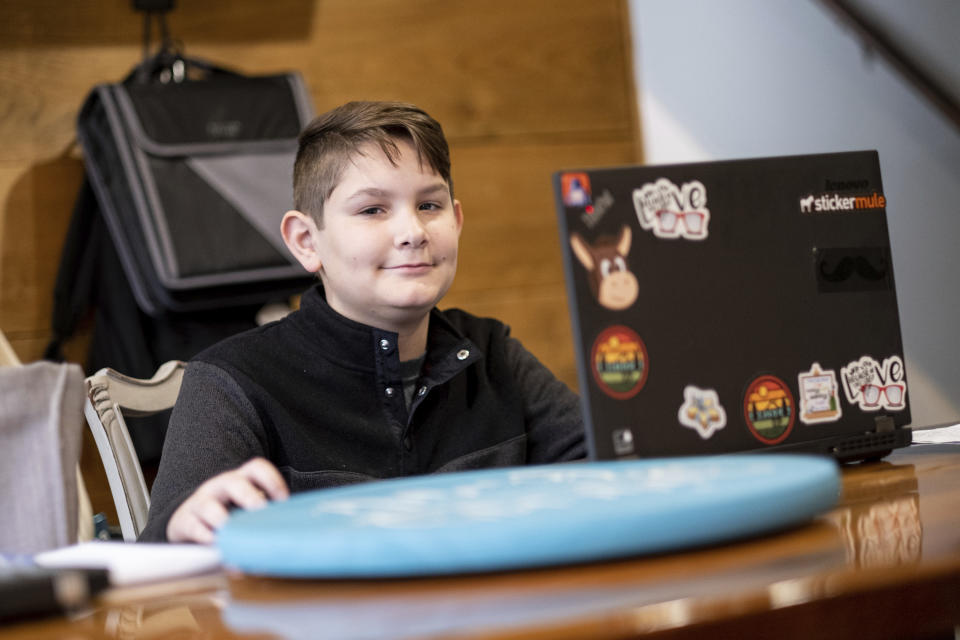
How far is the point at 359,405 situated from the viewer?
1194mm

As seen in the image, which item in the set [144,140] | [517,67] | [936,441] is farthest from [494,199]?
[936,441]

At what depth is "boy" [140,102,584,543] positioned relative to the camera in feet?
3.70

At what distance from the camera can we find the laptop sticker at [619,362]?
0.76 m

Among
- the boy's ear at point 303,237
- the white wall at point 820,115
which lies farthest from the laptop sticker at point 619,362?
the white wall at point 820,115

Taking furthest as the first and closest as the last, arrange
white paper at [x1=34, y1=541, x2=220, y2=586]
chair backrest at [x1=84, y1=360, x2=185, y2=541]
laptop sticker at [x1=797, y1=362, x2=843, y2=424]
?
chair backrest at [x1=84, y1=360, x2=185, y2=541] → laptop sticker at [x1=797, y1=362, x2=843, y2=424] → white paper at [x1=34, y1=541, x2=220, y2=586]

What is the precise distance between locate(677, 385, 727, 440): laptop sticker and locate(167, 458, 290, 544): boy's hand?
29cm

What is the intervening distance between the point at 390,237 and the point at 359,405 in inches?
7.3

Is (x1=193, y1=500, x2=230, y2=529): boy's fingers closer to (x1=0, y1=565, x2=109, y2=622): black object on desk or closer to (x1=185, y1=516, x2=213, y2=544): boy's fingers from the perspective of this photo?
(x1=185, y1=516, x2=213, y2=544): boy's fingers

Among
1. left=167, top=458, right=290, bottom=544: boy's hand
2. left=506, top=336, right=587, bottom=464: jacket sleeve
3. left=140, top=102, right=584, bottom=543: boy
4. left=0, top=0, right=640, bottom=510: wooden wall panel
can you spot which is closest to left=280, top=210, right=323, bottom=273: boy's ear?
left=140, top=102, right=584, bottom=543: boy

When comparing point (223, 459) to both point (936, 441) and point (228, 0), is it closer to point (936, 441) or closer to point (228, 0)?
point (936, 441)

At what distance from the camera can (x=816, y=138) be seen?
2.52 metres

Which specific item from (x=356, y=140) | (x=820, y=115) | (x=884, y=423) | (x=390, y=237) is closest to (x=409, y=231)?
(x=390, y=237)

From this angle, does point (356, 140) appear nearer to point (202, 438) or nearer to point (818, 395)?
point (202, 438)

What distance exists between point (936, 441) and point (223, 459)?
67 cm
